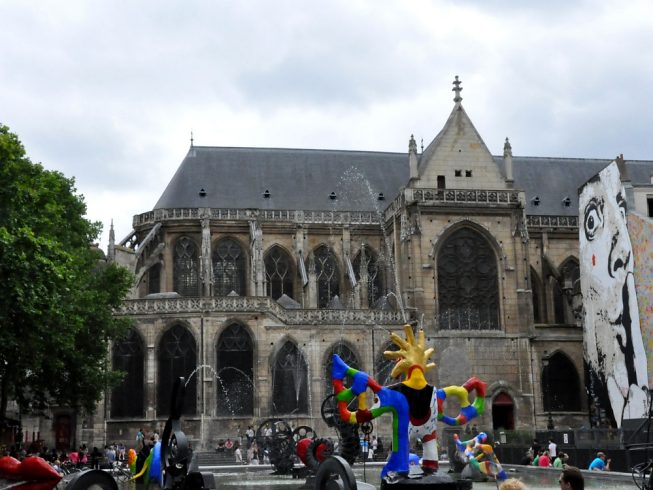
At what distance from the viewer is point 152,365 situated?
123ft

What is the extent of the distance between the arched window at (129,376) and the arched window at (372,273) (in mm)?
12036

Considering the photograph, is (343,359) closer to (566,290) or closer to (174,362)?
(174,362)

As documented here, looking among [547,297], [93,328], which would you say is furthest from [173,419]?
[547,297]

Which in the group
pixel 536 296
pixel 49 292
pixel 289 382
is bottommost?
pixel 289 382

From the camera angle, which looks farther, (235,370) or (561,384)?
(561,384)

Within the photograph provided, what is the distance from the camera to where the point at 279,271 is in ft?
150

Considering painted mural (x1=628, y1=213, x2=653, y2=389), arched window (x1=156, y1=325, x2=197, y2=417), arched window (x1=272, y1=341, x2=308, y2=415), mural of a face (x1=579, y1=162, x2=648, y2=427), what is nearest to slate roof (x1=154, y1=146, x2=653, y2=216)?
mural of a face (x1=579, y1=162, x2=648, y2=427)

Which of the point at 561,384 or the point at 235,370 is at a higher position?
the point at 235,370

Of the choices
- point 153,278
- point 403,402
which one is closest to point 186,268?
point 153,278

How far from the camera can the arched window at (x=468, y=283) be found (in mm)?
41812

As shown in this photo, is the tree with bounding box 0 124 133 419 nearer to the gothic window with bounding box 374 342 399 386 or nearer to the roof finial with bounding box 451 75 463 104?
the gothic window with bounding box 374 342 399 386

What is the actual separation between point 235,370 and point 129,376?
14.8ft

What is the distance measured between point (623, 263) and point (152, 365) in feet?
64.6

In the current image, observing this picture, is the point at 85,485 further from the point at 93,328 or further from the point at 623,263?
the point at 623,263
